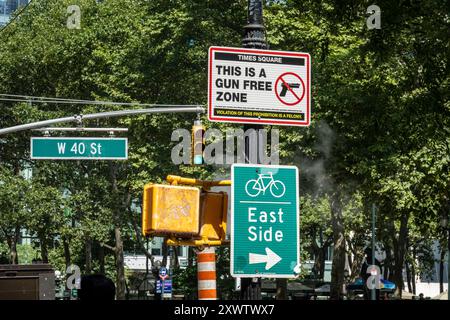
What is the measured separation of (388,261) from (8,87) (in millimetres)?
31397

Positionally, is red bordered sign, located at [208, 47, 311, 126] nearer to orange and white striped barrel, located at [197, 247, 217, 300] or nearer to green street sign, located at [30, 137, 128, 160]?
orange and white striped barrel, located at [197, 247, 217, 300]

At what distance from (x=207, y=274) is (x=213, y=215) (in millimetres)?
511

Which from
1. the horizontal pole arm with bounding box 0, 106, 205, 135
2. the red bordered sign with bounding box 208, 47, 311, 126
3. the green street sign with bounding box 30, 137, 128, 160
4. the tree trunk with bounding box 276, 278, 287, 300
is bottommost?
the tree trunk with bounding box 276, 278, 287, 300

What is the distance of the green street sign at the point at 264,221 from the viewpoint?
7.27m

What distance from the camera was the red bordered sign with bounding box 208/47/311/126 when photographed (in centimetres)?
821

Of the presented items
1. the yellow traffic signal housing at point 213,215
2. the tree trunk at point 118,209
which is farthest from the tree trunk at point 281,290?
the yellow traffic signal housing at point 213,215

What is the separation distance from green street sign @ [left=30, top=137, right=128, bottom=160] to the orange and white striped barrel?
14.6m

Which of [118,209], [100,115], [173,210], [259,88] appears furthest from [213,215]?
[118,209]

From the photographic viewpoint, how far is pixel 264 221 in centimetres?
730

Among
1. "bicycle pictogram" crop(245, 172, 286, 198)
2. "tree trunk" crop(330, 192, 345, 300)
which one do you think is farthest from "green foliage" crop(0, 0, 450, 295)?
Answer: "bicycle pictogram" crop(245, 172, 286, 198)

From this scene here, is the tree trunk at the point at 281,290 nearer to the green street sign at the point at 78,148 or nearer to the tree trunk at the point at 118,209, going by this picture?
the tree trunk at the point at 118,209

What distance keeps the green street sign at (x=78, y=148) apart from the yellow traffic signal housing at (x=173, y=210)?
14.6 meters
